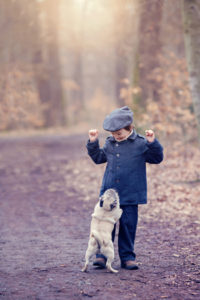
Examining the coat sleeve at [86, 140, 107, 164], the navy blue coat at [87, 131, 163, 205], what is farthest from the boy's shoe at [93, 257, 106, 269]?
the coat sleeve at [86, 140, 107, 164]

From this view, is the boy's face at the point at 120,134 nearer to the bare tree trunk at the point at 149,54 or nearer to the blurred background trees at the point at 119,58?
the blurred background trees at the point at 119,58

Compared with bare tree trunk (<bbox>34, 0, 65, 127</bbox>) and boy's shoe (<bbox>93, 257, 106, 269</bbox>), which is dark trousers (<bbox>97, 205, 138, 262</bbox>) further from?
bare tree trunk (<bbox>34, 0, 65, 127</bbox>)

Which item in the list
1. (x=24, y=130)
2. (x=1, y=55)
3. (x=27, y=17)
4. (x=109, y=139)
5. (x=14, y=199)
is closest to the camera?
(x=109, y=139)

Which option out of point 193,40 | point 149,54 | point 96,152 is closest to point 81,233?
point 96,152

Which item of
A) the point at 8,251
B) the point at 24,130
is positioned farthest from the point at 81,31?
the point at 8,251

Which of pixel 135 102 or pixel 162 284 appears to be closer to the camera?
pixel 162 284

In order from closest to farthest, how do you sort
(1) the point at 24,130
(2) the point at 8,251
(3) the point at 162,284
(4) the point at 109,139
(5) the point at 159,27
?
(3) the point at 162,284, (4) the point at 109,139, (2) the point at 8,251, (5) the point at 159,27, (1) the point at 24,130

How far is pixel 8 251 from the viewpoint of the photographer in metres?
5.98

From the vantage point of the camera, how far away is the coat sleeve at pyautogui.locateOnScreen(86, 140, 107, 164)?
17.0ft

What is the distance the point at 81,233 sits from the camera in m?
7.09

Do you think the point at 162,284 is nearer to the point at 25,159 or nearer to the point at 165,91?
the point at 165,91

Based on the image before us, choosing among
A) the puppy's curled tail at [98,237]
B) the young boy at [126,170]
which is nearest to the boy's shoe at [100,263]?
the young boy at [126,170]

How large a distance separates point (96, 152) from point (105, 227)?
0.91 meters

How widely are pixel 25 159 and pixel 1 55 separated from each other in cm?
A: 700
